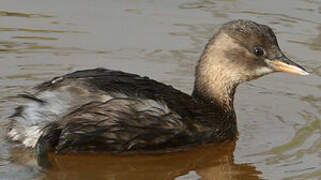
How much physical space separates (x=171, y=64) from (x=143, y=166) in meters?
2.32

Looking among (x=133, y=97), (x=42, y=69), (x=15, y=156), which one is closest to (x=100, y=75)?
(x=133, y=97)

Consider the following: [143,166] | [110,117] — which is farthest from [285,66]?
[110,117]

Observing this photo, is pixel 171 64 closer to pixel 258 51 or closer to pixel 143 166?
pixel 258 51

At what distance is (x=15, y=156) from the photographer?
744 cm

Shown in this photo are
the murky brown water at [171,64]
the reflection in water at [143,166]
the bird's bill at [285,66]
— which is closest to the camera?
the reflection in water at [143,166]

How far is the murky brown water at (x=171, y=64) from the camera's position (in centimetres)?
746

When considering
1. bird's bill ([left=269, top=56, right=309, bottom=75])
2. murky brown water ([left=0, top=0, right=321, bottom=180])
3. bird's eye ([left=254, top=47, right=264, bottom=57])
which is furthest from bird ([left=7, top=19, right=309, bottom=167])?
bird's eye ([left=254, top=47, right=264, bottom=57])

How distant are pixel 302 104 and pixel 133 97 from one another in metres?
2.13

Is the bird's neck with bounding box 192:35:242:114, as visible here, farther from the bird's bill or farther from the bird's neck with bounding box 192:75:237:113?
the bird's bill

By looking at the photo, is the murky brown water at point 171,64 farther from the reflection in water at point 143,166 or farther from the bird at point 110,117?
the bird at point 110,117

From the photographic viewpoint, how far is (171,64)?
31.6 feet

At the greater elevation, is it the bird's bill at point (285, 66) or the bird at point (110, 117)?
the bird's bill at point (285, 66)

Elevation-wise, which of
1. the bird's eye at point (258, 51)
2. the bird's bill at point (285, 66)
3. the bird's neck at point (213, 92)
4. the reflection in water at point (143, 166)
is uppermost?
the bird's eye at point (258, 51)

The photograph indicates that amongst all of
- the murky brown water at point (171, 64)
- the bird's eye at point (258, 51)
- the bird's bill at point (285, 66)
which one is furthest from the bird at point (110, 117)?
the bird's eye at point (258, 51)
